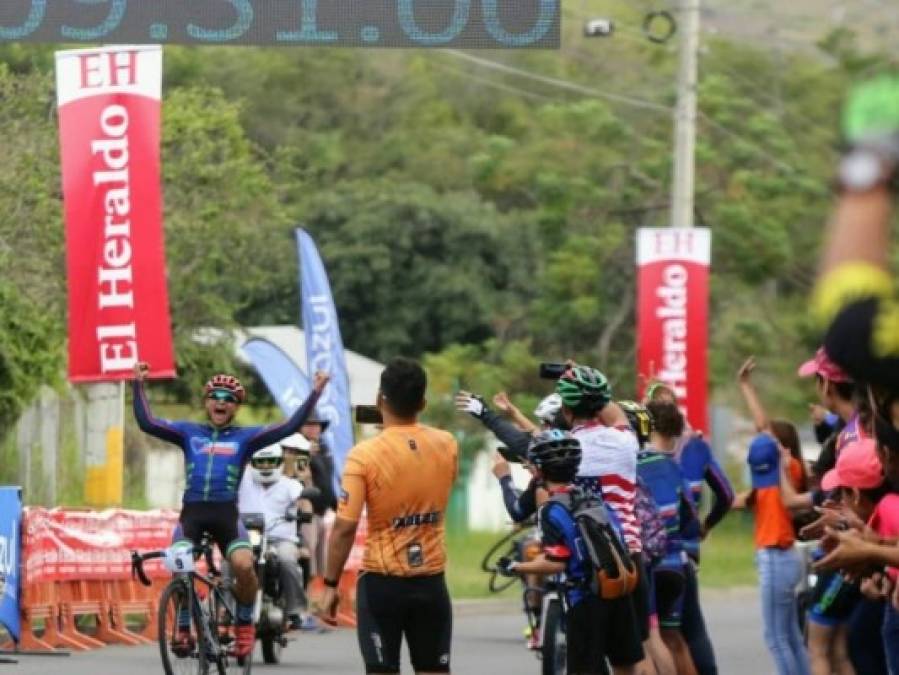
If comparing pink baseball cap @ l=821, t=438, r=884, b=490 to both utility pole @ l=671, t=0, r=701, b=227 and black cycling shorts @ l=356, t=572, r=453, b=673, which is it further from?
utility pole @ l=671, t=0, r=701, b=227

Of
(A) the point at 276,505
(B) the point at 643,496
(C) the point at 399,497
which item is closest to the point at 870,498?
(C) the point at 399,497

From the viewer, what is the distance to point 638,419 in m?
12.4

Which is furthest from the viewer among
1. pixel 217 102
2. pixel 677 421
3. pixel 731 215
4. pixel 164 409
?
pixel 164 409

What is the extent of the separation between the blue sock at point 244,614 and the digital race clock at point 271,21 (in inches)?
167

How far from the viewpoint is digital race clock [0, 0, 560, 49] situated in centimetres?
1161

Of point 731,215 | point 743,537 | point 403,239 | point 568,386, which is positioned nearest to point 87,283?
point 568,386

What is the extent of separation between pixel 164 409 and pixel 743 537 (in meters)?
10.9

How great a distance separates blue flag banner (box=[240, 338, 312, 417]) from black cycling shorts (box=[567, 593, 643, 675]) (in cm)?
1273

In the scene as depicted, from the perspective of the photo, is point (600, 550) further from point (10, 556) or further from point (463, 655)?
point (463, 655)

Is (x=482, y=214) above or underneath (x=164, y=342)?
above

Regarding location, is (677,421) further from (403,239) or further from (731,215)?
(403,239)

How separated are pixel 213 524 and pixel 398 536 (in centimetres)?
472

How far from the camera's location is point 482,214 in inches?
2104

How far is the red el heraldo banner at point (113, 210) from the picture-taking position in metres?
20.0
